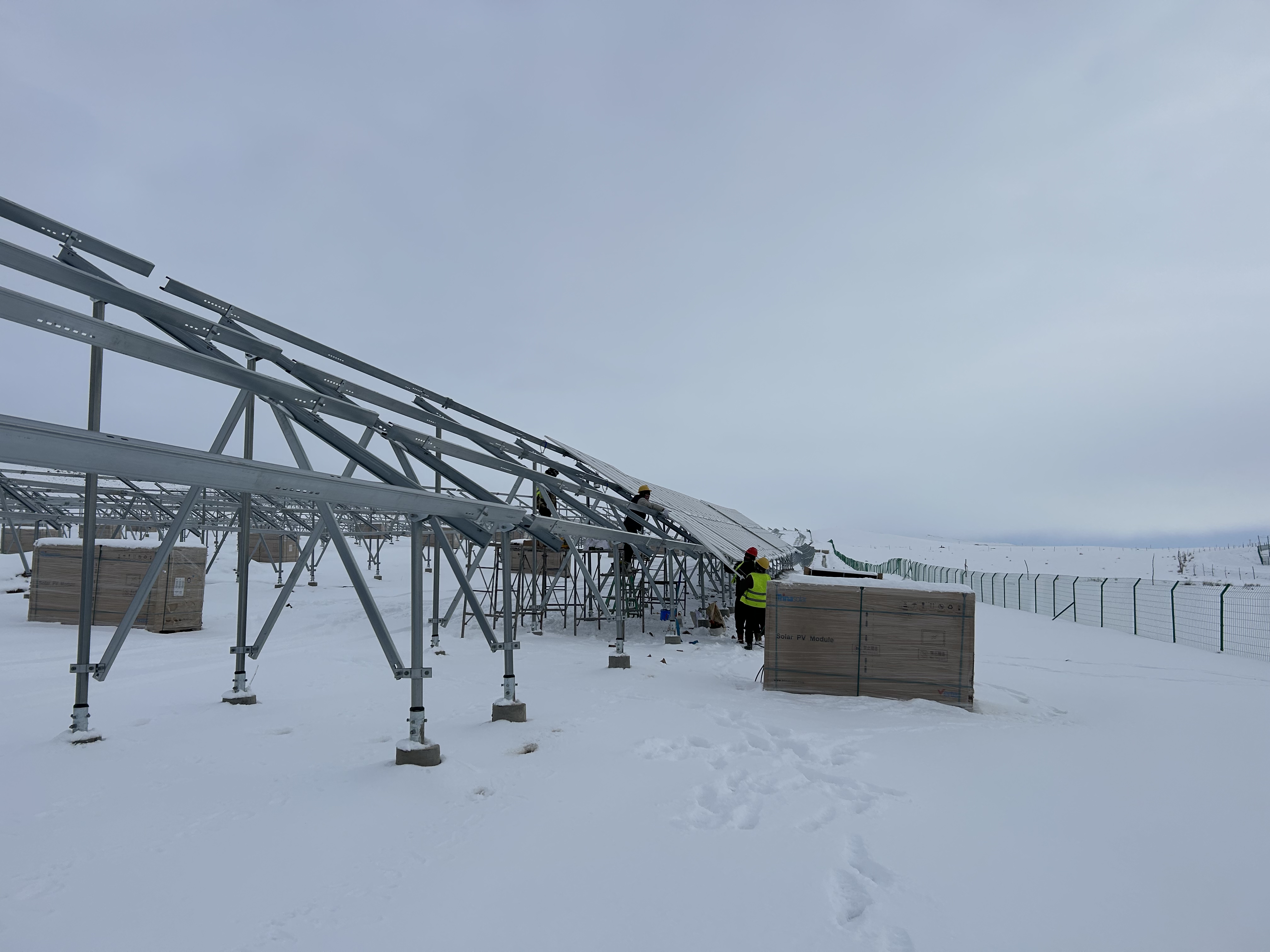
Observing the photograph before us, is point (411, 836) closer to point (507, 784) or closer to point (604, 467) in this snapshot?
point (507, 784)

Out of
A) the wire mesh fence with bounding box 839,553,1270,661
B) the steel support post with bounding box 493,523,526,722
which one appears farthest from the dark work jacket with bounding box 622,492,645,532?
the wire mesh fence with bounding box 839,553,1270,661

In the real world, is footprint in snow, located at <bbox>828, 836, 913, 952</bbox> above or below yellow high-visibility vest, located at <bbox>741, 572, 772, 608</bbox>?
below

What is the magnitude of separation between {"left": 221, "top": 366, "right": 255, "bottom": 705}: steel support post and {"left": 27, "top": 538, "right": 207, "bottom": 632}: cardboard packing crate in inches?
254

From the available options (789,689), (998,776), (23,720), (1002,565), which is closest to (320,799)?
(23,720)

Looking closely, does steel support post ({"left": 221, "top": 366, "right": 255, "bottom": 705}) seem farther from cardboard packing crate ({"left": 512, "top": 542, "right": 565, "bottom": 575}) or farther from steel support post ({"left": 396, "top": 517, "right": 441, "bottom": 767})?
cardboard packing crate ({"left": 512, "top": 542, "right": 565, "bottom": 575})

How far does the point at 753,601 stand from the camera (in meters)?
12.2

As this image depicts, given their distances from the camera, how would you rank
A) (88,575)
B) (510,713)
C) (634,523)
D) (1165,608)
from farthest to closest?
(1165,608), (634,523), (510,713), (88,575)

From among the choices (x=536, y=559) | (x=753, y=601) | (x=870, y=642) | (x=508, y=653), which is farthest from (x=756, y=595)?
(x=508, y=653)

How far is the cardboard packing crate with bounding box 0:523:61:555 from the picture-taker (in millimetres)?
28312

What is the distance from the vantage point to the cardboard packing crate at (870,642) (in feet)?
24.8

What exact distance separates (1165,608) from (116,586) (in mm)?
27642

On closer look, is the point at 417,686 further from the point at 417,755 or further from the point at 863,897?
the point at 863,897

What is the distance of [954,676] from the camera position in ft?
24.7

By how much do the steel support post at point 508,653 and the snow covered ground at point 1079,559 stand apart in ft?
111
